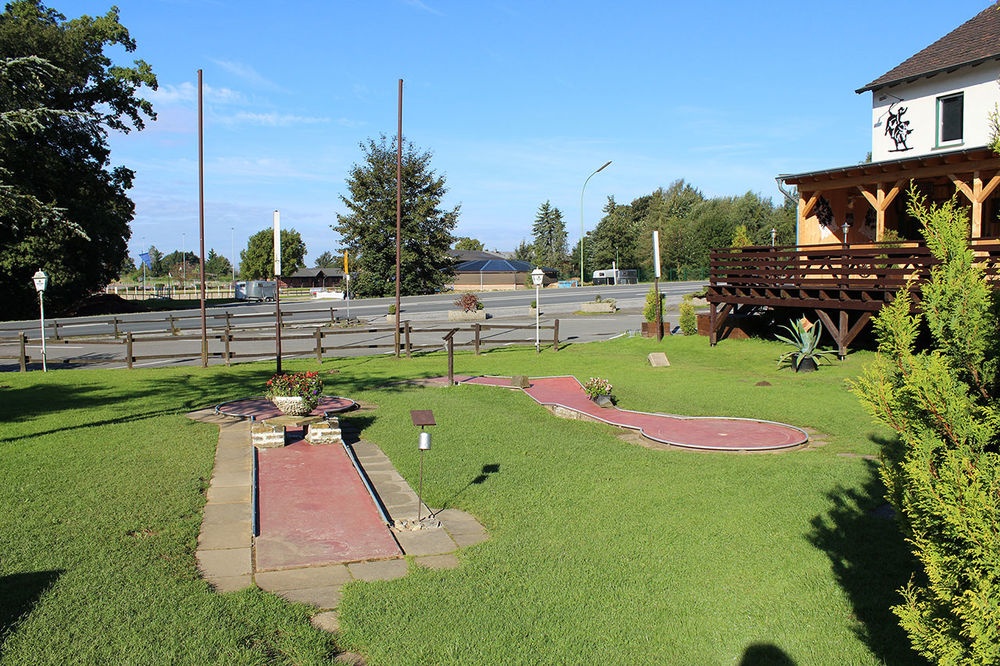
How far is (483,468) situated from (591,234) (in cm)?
9828

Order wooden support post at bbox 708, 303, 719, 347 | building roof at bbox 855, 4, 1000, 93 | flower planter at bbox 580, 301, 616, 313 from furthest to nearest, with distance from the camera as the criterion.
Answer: flower planter at bbox 580, 301, 616, 313 < wooden support post at bbox 708, 303, 719, 347 < building roof at bbox 855, 4, 1000, 93

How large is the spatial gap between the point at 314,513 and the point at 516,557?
2.45 m

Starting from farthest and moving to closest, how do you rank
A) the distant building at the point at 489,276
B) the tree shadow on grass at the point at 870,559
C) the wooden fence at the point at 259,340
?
the distant building at the point at 489,276
the wooden fence at the point at 259,340
the tree shadow on grass at the point at 870,559

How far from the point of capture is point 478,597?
5.66 meters

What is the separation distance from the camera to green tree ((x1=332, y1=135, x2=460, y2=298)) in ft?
197

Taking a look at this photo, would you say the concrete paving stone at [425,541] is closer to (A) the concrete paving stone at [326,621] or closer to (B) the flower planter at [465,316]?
(A) the concrete paving stone at [326,621]

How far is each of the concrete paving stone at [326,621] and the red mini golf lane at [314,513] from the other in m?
1.02

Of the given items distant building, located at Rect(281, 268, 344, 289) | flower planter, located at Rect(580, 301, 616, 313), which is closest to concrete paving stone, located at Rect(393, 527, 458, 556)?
flower planter, located at Rect(580, 301, 616, 313)

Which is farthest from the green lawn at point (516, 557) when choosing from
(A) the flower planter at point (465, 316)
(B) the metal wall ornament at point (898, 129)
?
(A) the flower planter at point (465, 316)

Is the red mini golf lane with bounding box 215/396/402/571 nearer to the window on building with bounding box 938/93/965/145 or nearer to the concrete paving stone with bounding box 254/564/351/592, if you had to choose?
the concrete paving stone with bounding box 254/564/351/592

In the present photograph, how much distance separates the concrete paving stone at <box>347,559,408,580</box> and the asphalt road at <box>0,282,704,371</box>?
1473 cm

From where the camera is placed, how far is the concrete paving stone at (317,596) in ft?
18.4

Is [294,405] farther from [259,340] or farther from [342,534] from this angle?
[259,340]

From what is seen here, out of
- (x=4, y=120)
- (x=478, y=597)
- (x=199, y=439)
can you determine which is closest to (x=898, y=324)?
(x=478, y=597)
